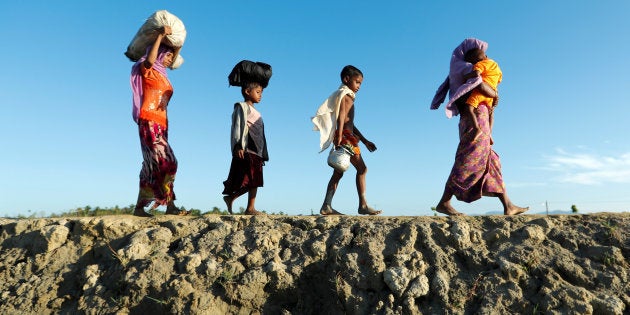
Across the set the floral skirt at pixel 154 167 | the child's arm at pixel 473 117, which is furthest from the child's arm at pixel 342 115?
the floral skirt at pixel 154 167

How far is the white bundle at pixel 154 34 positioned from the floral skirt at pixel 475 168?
344cm

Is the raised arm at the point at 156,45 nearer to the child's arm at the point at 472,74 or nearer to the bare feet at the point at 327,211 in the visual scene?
the bare feet at the point at 327,211

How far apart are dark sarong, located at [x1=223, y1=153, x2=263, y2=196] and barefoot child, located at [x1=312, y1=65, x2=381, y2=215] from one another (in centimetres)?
79

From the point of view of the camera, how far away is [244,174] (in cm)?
517

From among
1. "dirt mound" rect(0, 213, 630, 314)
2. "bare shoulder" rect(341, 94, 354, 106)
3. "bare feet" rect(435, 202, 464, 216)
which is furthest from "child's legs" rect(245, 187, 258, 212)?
"bare feet" rect(435, 202, 464, 216)

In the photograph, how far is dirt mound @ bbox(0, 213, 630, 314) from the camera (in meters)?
3.58

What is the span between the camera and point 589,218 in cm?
431

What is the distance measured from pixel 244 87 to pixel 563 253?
3713 mm

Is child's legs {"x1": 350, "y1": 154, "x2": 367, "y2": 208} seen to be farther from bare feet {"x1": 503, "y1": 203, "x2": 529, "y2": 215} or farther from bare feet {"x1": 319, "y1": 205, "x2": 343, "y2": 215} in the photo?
bare feet {"x1": 503, "y1": 203, "x2": 529, "y2": 215}

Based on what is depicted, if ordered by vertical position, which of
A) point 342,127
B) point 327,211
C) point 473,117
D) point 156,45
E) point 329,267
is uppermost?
point 156,45

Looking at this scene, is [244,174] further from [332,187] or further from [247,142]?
[332,187]

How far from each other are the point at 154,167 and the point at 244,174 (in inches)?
39.7

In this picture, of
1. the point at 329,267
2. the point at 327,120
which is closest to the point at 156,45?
the point at 327,120

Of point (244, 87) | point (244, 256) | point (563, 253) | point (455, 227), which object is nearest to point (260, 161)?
point (244, 87)
